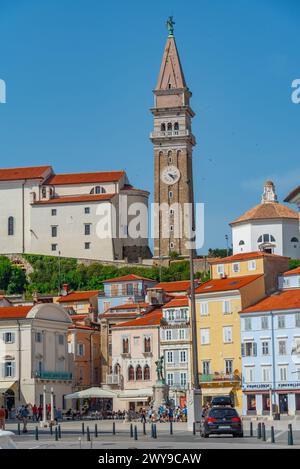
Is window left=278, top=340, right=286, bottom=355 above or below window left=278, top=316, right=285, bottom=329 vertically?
below

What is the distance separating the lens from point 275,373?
70812 millimetres

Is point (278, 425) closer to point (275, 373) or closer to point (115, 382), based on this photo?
point (275, 373)

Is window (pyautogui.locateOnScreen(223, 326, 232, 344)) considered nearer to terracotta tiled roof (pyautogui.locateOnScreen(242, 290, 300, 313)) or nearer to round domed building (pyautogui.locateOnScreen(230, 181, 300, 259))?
terracotta tiled roof (pyautogui.locateOnScreen(242, 290, 300, 313))

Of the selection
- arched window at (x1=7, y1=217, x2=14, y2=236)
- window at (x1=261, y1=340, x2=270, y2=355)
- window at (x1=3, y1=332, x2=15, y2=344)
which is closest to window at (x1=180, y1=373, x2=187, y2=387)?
window at (x1=261, y1=340, x2=270, y2=355)

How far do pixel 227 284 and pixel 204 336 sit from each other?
389 cm

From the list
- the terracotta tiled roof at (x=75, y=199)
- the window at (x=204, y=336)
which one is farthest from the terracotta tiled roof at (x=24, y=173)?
the window at (x=204, y=336)

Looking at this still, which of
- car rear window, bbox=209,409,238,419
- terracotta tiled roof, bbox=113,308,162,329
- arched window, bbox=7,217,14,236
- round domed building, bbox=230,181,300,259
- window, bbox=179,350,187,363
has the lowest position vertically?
car rear window, bbox=209,409,238,419

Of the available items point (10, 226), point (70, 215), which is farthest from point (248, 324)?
point (10, 226)

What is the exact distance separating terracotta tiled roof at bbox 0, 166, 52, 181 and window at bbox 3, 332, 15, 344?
5027 centimetres

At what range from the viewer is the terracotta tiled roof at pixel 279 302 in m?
71.6

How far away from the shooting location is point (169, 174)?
127875 mm

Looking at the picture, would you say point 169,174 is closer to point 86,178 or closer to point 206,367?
point 86,178

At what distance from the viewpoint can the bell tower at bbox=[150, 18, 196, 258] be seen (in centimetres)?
12512
